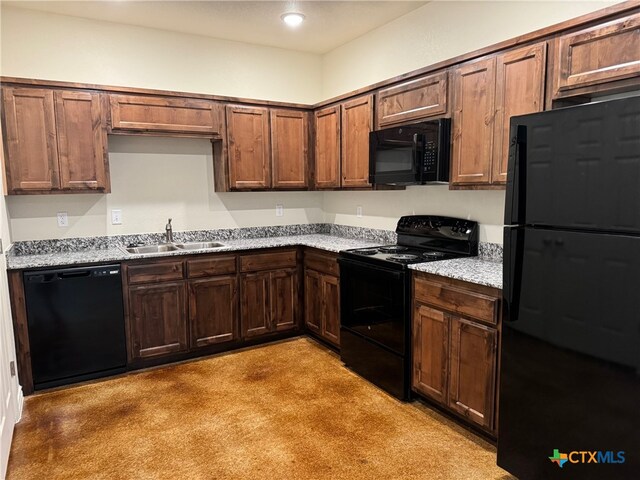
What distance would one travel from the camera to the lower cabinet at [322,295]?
376cm

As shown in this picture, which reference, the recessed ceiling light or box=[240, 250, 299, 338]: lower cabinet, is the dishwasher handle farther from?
the recessed ceiling light

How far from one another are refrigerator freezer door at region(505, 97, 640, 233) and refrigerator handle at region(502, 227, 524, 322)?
62mm

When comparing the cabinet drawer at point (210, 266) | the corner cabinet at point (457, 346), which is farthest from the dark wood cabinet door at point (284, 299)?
the corner cabinet at point (457, 346)

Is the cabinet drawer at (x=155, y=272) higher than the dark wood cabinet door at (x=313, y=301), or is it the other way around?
the cabinet drawer at (x=155, y=272)

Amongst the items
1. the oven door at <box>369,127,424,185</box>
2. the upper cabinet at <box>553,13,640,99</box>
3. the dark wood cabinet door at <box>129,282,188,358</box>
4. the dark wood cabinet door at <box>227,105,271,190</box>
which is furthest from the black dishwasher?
the upper cabinet at <box>553,13,640,99</box>

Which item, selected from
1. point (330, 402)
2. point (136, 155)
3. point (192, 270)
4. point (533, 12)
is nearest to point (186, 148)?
point (136, 155)

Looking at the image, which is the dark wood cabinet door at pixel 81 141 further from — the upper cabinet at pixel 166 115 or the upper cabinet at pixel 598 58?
the upper cabinet at pixel 598 58

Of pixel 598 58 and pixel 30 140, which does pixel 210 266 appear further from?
pixel 598 58

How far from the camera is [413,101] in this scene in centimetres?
320

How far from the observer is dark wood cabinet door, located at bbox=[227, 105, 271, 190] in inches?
160

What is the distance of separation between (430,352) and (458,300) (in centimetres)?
44

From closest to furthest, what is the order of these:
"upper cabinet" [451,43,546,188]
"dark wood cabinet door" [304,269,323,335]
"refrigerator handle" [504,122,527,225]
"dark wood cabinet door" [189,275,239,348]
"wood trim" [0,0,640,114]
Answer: "refrigerator handle" [504,122,527,225]
"wood trim" [0,0,640,114]
"upper cabinet" [451,43,546,188]
"dark wood cabinet door" [189,275,239,348]
"dark wood cabinet door" [304,269,323,335]

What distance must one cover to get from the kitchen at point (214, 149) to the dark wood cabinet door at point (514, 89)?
0.31ft

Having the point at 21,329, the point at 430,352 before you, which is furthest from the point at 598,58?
the point at 21,329
